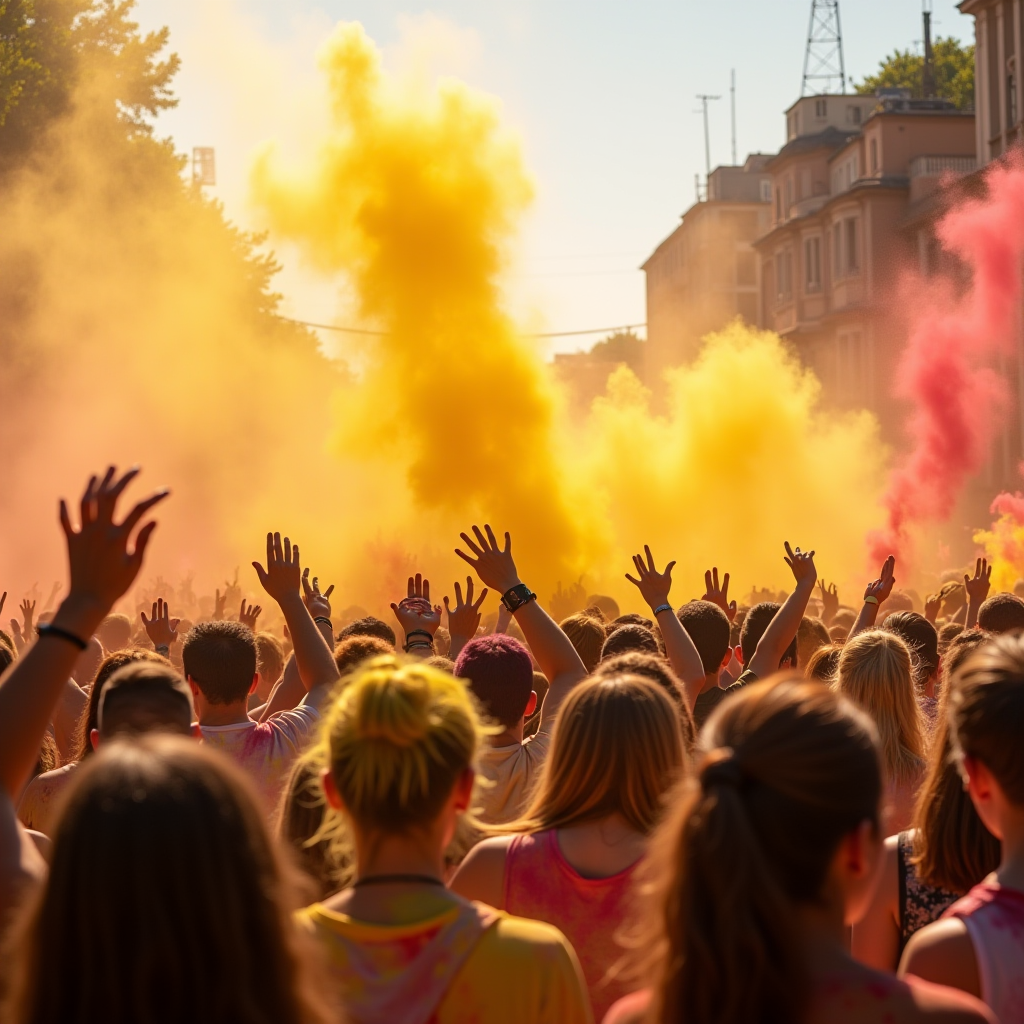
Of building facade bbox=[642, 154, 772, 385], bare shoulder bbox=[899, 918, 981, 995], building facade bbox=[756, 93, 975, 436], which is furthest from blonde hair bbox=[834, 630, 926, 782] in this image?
building facade bbox=[642, 154, 772, 385]

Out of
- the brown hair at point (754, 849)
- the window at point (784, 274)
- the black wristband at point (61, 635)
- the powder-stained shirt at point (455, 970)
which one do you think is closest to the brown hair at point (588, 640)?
the black wristband at point (61, 635)

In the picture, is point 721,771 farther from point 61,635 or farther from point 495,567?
point 495,567

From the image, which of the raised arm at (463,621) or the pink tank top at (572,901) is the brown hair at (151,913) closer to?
the pink tank top at (572,901)

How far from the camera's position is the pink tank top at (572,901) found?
3428mm

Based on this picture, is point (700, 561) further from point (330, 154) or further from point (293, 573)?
point (293, 573)

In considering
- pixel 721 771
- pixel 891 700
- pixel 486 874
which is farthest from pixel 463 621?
pixel 721 771

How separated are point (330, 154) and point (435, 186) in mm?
2231

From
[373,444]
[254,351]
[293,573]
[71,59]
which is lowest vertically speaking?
[293,573]

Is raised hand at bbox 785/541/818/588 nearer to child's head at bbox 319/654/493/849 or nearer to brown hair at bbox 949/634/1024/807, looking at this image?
brown hair at bbox 949/634/1024/807

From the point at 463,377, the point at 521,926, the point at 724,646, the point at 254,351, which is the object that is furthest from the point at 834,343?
the point at 521,926

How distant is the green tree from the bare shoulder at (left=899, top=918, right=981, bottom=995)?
63903 millimetres

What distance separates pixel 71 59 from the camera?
3219 cm

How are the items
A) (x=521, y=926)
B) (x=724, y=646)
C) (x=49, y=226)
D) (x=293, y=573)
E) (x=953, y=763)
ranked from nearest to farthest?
(x=521, y=926), (x=953, y=763), (x=293, y=573), (x=724, y=646), (x=49, y=226)

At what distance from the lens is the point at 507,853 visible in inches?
137
